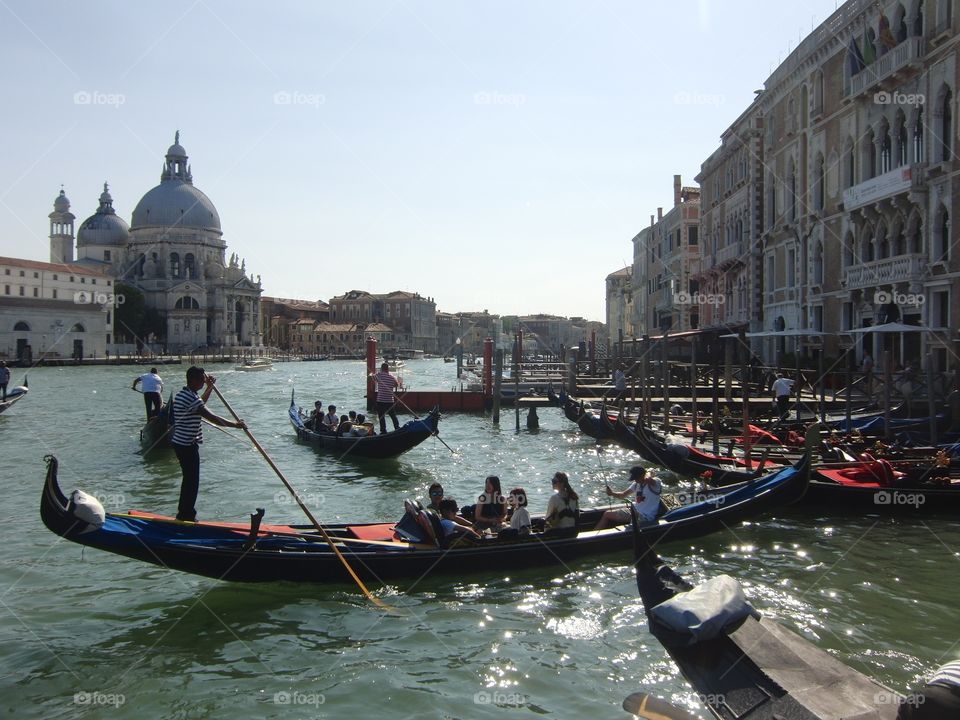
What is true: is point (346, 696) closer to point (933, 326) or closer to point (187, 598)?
point (187, 598)

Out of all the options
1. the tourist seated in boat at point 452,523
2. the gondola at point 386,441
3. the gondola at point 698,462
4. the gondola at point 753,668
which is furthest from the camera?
the gondola at point 386,441

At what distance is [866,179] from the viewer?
1584 cm

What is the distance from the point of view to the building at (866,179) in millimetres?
13211

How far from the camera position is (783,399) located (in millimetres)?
13820

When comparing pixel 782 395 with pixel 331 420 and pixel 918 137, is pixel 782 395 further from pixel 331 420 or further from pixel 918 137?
pixel 331 420

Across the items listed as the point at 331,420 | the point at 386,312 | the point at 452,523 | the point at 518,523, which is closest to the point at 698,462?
the point at 518,523

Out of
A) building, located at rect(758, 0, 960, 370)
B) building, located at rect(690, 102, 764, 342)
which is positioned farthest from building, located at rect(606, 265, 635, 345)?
building, located at rect(758, 0, 960, 370)

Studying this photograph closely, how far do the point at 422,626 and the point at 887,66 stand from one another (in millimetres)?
13365

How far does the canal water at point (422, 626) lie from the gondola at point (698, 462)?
887 millimetres

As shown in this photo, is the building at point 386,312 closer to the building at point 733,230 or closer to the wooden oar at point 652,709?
the building at point 733,230

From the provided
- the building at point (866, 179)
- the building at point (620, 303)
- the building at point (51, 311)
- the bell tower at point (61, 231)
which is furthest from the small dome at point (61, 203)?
the building at point (866, 179)

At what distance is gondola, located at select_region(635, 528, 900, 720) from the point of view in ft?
11.4

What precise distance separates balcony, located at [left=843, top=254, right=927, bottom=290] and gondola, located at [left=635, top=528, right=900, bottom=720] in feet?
37.2

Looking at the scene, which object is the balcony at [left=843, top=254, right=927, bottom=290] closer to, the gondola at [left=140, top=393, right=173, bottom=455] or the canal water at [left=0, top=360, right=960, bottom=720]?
the canal water at [left=0, top=360, right=960, bottom=720]
